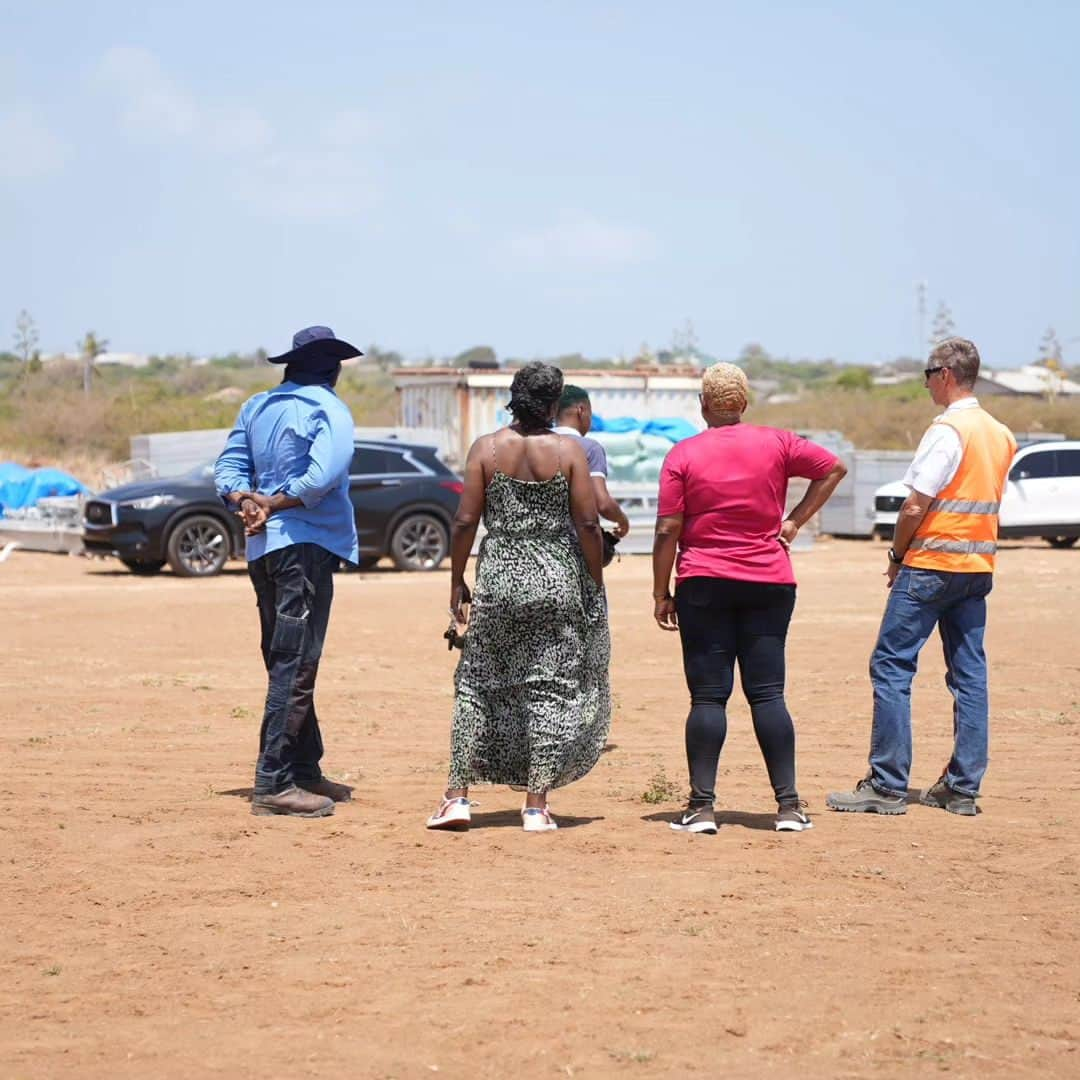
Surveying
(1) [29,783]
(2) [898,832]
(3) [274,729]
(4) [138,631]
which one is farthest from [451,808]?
(4) [138,631]

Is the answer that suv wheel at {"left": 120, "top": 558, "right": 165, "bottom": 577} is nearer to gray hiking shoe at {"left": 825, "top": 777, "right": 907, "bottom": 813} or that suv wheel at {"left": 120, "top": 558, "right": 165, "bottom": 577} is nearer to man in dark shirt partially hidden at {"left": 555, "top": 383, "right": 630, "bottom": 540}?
man in dark shirt partially hidden at {"left": 555, "top": 383, "right": 630, "bottom": 540}

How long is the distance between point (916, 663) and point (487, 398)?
2264 cm

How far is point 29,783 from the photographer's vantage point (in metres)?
8.86

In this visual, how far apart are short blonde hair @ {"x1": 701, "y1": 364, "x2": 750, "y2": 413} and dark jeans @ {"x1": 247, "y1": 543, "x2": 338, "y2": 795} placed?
1.84 metres

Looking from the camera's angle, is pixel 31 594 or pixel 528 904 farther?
pixel 31 594

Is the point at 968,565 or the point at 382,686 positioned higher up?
the point at 968,565

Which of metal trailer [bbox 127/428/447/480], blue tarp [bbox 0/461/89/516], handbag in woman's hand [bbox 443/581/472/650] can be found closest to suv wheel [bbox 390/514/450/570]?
metal trailer [bbox 127/428/447/480]

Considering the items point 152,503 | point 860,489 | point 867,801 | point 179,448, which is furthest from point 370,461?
point 867,801

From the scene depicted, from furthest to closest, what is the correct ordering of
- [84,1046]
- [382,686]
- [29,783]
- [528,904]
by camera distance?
[382,686]
[29,783]
[528,904]
[84,1046]

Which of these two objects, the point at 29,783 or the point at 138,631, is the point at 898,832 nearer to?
the point at 29,783

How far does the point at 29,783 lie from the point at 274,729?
155cm

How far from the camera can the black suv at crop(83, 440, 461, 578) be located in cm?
2281

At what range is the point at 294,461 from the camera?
8.02 m

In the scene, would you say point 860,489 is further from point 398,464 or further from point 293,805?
point 293,805
